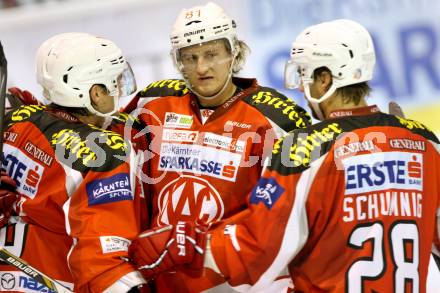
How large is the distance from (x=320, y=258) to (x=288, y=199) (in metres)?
0.25

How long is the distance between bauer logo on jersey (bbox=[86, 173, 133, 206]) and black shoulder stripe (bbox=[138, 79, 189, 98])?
0.66 meters

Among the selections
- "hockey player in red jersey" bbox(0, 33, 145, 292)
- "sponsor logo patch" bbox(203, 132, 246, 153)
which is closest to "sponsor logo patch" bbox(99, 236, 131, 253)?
"hockey player in red jersey" bbox(0, 33, 145, 292)

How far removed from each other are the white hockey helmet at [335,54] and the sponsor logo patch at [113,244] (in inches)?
34.5

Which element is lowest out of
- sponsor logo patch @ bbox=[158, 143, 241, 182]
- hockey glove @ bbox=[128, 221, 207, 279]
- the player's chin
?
hockey glove @ bbox=[128, 221, 207, 279]

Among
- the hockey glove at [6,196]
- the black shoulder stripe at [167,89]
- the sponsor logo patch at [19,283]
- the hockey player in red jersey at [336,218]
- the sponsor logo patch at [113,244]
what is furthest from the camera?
the black shoulder stripe at [167,89]

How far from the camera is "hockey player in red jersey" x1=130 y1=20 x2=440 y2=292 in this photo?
3.06 m

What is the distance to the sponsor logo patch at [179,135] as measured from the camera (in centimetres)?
370

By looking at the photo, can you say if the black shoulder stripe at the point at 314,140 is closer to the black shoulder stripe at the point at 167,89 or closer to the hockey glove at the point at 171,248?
the hockey glove at the point at 171,248

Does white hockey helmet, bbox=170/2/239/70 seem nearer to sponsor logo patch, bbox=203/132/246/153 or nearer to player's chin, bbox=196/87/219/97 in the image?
player's chin, bbox=196/87/219/97

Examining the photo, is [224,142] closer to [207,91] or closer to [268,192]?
[207,91]

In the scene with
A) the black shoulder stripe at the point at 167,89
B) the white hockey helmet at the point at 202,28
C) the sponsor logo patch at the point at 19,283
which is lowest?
the sponsor logo patch at the point at 19,283

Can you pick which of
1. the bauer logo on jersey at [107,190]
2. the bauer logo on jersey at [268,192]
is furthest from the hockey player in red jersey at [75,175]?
the bauer logo on jersey at [268,192]

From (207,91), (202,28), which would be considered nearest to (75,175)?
(207,91)

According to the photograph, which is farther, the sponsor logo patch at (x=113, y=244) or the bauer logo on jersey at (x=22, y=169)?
the bauer logo on jersey at (x=22, y=169)
